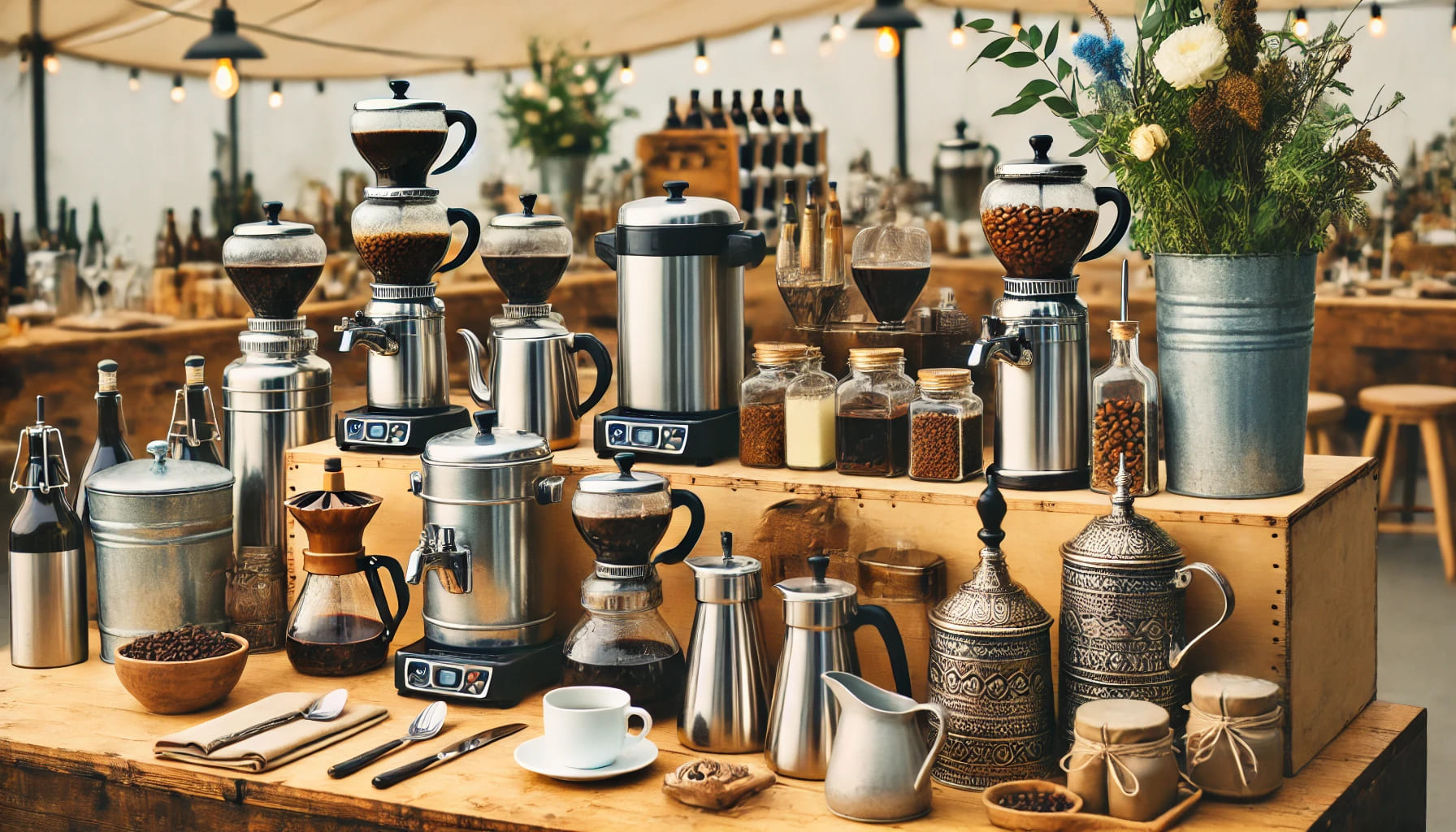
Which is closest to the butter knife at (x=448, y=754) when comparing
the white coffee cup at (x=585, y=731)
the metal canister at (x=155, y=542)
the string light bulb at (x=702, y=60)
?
the white coffee cup at (x=585, y=731)

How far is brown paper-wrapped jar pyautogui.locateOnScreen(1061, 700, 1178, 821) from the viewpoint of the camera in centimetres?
149

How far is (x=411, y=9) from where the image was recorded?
539 cm

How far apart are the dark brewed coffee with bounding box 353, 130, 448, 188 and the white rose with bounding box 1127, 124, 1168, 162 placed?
1.03 metres

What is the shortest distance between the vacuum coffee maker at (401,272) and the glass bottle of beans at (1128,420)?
39.1 inches

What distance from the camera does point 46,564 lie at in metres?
2.09

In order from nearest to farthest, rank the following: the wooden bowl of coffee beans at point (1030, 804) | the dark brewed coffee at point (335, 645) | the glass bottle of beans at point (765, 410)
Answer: the wooden bowl of coffee beans at point (1030, 804)
the glass bottle of beans at point (765, 410)
the dark brewed coffee at point (335, 645)

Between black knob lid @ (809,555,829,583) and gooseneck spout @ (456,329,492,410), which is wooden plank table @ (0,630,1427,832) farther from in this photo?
gooseneck spout @ (456,329,492,410)

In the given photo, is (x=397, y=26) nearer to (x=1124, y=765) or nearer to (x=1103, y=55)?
(x=1103, y=55)

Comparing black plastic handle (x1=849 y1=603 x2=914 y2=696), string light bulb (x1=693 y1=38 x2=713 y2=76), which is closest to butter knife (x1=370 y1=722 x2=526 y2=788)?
black plastic handle (x1=849 y1=603 x2=914 y2=696)

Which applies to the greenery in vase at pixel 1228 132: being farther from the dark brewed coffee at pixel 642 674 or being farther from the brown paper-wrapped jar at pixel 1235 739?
the dark brewed coffee at pixel 642 674

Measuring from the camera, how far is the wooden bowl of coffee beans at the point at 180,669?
189 centimetres

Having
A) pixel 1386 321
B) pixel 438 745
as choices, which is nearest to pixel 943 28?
pixel 1386 321

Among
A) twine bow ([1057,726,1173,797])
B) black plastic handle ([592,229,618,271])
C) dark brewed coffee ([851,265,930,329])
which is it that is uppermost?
black plastic handle ([592,229,618,271])

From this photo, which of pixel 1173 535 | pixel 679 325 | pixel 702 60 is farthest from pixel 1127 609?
pixel 702 60
